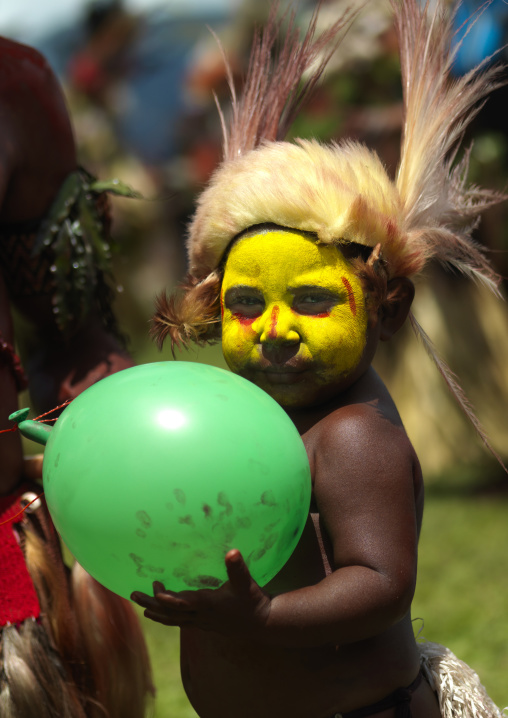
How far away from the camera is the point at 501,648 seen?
3.27 metres

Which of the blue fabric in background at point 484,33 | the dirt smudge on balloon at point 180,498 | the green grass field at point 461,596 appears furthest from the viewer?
the blue fabric in background at point 484,33

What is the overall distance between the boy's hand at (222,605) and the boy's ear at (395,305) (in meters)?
0.63

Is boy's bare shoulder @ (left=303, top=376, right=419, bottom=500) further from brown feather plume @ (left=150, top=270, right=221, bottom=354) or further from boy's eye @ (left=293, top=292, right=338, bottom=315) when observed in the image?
brown feather plume @ (left=150, top=270, right=221, bottom=354)

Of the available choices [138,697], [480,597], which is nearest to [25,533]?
[138,697]

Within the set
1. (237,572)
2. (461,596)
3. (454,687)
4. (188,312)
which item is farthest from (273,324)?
(461,596)

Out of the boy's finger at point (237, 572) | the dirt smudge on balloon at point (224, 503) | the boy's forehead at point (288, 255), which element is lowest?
the boy's finger at point (237, 572)

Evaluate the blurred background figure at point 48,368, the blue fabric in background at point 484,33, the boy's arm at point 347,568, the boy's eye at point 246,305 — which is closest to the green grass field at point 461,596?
the blurred background figure at point 48,368

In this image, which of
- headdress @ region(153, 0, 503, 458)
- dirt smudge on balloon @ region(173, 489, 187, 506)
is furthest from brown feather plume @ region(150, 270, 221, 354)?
dirt smudge on balloon @ region(173, 489, 187, 506)

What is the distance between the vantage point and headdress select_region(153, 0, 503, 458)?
158cm

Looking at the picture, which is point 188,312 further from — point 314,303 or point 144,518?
point 144,518

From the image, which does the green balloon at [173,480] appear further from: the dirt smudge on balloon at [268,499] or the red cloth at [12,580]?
the red cloth at [12,580]

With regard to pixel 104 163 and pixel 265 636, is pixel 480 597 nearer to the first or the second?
pixel 265 636

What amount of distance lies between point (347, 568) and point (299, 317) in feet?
1.55

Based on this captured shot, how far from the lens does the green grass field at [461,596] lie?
10.3 ft
